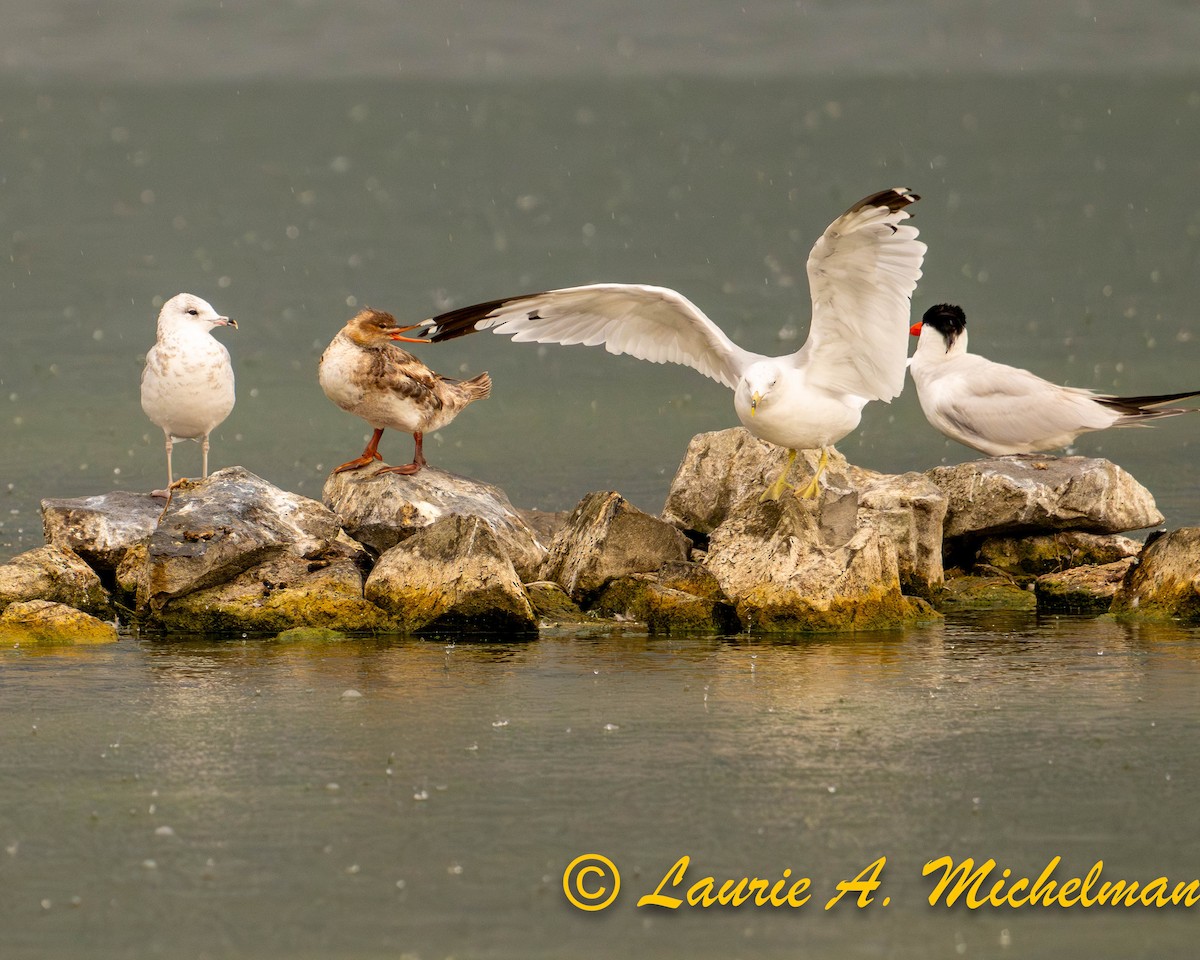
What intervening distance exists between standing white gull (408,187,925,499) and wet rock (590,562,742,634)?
1037mm

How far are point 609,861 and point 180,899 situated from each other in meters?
1.43

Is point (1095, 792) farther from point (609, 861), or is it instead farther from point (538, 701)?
point (538, 701)

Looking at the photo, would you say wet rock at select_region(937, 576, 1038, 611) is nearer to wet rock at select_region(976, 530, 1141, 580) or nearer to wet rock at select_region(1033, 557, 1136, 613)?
wet rock at select_region(1033, 557, 1136, 613)

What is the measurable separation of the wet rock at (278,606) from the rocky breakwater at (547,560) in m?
0.01

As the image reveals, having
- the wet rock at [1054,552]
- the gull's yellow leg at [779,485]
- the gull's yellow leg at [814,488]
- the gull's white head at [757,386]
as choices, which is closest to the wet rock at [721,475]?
the gull's yellow leg at [779,485]

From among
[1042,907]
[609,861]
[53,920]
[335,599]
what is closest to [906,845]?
[1042,907]

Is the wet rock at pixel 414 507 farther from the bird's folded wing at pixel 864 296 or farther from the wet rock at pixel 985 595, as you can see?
the wet rock at pixel 985 595

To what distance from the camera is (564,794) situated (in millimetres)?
6730

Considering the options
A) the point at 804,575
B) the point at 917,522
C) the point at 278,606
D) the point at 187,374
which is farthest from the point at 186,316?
the point at 917,522

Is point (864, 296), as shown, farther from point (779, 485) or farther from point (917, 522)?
point (917, 522)

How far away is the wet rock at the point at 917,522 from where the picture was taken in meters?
12.4

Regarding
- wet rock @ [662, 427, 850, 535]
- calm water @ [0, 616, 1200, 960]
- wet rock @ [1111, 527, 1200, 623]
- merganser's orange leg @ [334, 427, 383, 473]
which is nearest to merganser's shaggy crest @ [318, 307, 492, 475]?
merganser's orange leg @ [334, 427, 383, 473]

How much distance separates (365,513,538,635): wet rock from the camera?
11.0 metres

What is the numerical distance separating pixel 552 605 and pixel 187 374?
10.3ft
